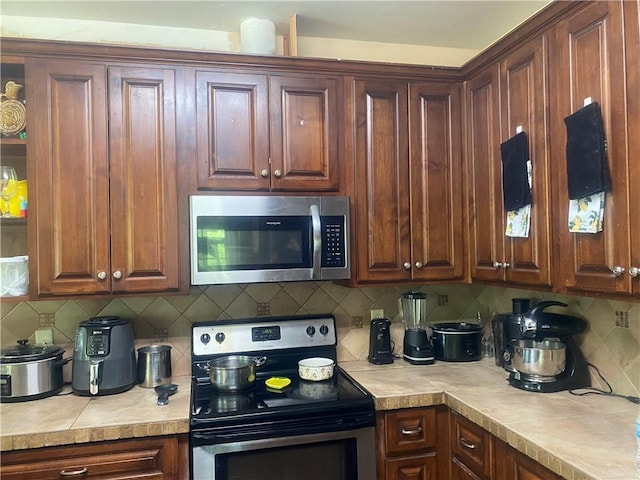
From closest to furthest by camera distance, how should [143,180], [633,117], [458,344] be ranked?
[633,117], [143,180], [458,344]

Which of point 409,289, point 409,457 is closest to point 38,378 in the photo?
point 409,457

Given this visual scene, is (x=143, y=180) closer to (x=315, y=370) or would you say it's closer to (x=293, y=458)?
(x=315, y=370)

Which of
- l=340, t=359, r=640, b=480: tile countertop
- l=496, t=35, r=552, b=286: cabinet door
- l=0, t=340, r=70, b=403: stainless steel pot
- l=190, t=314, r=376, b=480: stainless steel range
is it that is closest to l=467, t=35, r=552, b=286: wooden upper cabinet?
l=496, t=35, r=552, b=286: cabinet door

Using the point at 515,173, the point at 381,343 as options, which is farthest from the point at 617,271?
the point at 381,343

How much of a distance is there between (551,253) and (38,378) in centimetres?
203

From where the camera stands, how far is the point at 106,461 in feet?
5.26

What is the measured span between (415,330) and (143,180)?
1465 mm

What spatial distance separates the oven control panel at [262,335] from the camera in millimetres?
2195

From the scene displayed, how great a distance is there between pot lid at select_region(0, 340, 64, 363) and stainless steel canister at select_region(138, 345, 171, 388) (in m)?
0.33

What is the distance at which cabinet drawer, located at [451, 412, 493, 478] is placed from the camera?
166 centimetres

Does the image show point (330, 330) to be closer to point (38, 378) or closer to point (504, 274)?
point (504, 274)

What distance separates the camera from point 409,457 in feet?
6.21

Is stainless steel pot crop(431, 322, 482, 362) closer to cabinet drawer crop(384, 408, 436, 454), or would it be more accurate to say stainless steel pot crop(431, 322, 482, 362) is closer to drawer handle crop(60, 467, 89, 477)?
cabinet drawer crop(384, 408, 436, 454)

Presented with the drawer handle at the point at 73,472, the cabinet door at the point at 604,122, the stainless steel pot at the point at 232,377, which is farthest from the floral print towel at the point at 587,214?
the drawer handle at the point at 73,472
